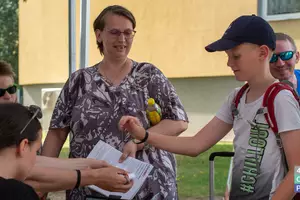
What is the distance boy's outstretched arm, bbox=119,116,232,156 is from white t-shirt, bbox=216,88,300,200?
21 centimetres

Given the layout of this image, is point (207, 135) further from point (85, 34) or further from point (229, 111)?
point (85, 34)

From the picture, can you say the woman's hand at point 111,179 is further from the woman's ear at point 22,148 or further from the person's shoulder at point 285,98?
the person's shoulder at point 285,98

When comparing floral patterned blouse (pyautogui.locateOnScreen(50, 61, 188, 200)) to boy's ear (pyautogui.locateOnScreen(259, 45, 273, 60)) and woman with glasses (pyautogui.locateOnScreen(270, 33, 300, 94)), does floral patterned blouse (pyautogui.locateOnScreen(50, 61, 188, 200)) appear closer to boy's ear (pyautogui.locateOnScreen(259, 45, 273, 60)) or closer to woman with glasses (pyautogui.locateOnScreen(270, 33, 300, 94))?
woman with glasses (pyautogui.locateOnScreen(270, 33, 300, 94))

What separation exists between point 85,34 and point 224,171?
382 centimetres

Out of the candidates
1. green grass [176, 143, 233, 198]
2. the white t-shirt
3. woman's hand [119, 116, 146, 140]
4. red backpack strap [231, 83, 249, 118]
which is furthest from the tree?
the white t-shirt

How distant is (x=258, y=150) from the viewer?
2.28 m

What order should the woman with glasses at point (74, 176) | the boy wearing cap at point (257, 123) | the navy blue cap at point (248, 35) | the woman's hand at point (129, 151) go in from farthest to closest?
the woman's hand at point (129, 151) → the woman with glasses at point (74, 176) → the navy blue cap at point (248, 35) → the boy wearing cap at point (257, 123)

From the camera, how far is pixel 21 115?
210cm

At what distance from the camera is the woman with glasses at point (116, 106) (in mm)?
3027

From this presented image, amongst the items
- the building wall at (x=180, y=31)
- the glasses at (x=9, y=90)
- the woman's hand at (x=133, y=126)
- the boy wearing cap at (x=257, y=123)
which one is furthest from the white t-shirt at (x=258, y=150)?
the building wall at (x=180, y=31)

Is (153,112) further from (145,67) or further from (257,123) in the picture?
(257,123)

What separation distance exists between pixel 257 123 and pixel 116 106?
1005 mm

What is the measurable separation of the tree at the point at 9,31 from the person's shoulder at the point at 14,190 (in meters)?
19.8

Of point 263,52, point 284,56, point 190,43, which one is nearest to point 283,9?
Result: point 190,43
